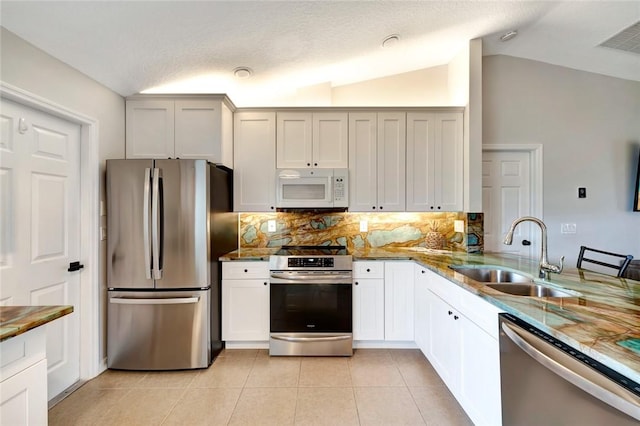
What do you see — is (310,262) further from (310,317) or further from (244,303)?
(244,303)

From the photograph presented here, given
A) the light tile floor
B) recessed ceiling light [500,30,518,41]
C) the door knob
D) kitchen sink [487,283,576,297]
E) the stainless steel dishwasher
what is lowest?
the light tile floor

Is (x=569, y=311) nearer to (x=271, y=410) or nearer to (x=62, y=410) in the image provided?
(x=271, y=410)

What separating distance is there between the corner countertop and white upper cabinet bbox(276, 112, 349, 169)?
4.91 ft

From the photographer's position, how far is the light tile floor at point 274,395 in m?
1.78

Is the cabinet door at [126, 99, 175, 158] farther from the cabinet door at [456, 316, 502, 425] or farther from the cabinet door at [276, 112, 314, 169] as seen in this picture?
the cabinet door at [456, 316, 502, 425]

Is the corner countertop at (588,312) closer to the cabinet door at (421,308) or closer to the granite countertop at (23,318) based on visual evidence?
the cabinet door at (421,308)

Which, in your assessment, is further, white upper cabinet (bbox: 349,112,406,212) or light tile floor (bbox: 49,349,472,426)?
white upper cabinet (bbox: 349,112,406,212)

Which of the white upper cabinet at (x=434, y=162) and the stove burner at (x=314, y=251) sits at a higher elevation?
the white upper cabinet at (x=434, y=162)

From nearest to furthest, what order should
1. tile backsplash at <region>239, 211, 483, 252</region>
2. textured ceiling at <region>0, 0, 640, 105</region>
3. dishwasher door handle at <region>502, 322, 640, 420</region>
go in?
dishwasher door handle at <region>502, 322, 640, 420</region> < textured ceiling at <region>0, 0, 640, 105</region> < tile backsplash at <region>239, 211, 483, 252</region>

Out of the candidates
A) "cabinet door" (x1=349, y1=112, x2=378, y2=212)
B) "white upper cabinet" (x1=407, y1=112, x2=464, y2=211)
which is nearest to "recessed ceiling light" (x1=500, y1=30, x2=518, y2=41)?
"white upper cabinet" (x1=407, y1=112, x2=464, y2=211)

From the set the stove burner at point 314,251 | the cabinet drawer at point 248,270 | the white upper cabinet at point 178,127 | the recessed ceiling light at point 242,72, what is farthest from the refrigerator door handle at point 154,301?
the recessed ceiling light at point 242,72

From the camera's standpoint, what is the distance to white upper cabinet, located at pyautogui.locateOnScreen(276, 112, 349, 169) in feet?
9.41

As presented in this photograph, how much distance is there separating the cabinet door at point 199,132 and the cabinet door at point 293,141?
23.1 inches

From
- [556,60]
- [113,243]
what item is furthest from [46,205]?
[556,60]
